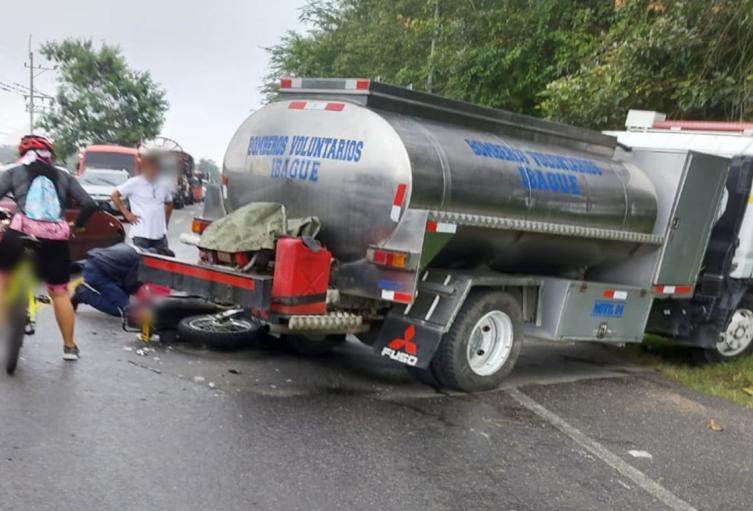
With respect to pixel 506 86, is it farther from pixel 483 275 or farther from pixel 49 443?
pixel 49 443

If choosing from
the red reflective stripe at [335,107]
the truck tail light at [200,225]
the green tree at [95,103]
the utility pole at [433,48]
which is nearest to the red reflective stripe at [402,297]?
the red reflective stripe at [335,107]

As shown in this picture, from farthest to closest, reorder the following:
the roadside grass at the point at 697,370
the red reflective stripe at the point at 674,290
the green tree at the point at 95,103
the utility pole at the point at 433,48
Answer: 1. the green tree at the point at 95,103
2. the utility pole at the point at 433,48
3. the red reflective stripe at the point at 674,290
4. the roadside grass at the point at 697,370

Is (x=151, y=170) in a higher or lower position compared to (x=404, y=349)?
higher

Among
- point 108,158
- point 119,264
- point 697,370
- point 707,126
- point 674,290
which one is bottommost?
point 108,158

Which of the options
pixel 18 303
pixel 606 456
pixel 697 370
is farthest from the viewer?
pixel 697 370

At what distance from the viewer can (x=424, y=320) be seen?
6.32 metres

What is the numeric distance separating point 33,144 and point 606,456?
464cm

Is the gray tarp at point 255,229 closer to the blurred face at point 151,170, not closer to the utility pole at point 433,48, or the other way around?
the blurred face at point 151,170

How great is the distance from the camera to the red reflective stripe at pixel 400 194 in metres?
5.88

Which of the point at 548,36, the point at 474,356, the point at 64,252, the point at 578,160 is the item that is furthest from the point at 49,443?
the point at 548,36

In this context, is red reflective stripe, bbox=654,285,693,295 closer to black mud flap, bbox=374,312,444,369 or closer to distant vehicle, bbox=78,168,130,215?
black mud flap, bbox=374,312,444,369

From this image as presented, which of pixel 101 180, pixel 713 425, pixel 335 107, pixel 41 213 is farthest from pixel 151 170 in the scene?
pixel 101 180

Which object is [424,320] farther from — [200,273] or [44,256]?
[44,256]

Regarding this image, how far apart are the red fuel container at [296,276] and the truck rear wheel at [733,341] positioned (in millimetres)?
4739
